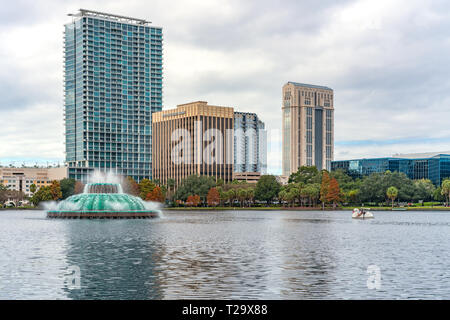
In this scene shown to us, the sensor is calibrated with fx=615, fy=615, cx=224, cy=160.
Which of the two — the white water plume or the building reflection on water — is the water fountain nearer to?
the white water plume

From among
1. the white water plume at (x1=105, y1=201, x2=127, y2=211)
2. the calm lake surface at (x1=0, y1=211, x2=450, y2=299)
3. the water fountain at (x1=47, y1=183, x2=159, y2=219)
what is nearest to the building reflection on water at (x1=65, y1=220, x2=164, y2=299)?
the calm lake surface at (x1=0, y1=211, x2=450, y2=299)

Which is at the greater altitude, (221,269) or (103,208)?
(221,269)

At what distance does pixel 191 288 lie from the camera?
29.4 metres

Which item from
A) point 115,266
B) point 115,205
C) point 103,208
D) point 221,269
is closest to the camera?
point 221,269

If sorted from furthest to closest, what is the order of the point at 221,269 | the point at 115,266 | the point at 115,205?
the point at 115,205
the point at 115,266
the point at 221,269

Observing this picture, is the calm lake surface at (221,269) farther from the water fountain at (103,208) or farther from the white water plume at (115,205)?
the white water plume at (115,205)

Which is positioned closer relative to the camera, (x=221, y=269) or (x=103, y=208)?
(x=221, y=269)

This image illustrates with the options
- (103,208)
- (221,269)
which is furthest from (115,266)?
(103,208)

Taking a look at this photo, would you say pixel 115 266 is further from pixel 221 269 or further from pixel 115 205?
pixel 115 205

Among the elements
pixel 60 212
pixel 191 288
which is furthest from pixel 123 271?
pixel 60 212

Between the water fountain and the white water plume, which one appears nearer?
the water fountain

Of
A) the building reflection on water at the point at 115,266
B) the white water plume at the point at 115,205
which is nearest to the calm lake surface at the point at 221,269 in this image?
the building reflection on water at the point at 115,266
